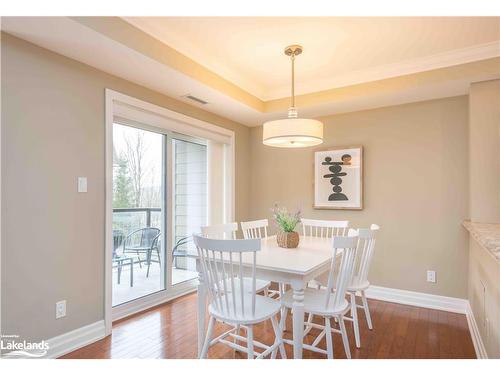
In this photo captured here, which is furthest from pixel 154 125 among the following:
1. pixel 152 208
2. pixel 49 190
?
pixel 49 190

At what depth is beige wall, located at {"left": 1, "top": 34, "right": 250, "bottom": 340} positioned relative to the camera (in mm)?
1974

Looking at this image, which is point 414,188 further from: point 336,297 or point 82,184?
point 82,184

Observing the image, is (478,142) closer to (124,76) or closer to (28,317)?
(124,76)

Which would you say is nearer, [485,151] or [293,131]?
[293,131]

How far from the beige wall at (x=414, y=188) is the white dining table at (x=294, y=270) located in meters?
1.34

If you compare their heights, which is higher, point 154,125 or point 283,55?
point 283,55

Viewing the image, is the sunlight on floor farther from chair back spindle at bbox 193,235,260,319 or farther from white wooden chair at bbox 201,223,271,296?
chair back spindle at bbox 193,235,260,319

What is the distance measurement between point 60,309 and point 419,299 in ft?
11.1

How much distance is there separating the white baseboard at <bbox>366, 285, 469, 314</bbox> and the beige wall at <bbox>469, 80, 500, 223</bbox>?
96cm

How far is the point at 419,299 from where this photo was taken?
127 inches

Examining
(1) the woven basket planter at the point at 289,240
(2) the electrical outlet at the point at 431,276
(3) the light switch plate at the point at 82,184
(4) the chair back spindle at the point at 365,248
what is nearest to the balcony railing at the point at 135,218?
(3) the light switch plate at the point at 82,184

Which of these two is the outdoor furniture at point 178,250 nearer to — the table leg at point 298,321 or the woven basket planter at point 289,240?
the woven basket planter at point 289,240
